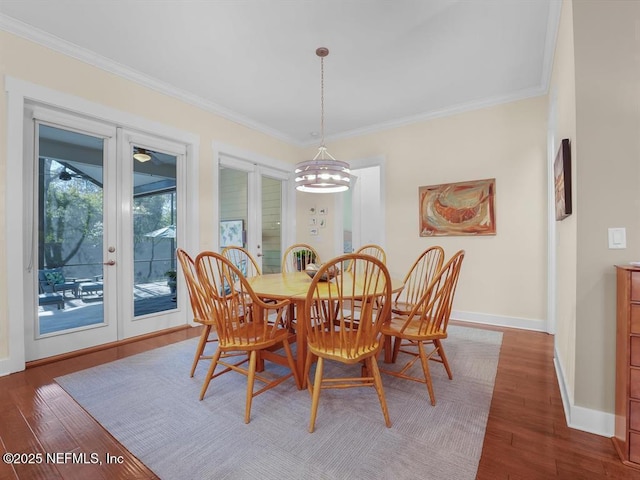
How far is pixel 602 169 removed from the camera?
1.64m

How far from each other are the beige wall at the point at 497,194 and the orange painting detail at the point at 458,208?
84 mm

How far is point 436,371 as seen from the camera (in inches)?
97.0

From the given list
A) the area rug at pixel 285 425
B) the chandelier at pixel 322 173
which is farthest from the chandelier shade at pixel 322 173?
the area rug at pixel 285 425

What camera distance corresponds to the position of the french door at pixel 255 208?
4422 mm

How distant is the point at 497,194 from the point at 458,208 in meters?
0.47

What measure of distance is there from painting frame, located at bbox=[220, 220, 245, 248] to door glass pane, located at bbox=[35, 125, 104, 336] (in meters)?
1.52

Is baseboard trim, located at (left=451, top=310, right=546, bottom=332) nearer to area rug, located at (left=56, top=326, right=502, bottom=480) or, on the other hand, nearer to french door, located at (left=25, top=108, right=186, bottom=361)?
area rug, located at (left=56, top=326, right=502, bottom=480)

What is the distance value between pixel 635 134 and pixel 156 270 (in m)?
4.19

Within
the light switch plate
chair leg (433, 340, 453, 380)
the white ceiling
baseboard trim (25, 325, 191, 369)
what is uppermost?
the white ceiling

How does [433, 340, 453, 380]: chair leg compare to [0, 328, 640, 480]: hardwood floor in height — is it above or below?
above

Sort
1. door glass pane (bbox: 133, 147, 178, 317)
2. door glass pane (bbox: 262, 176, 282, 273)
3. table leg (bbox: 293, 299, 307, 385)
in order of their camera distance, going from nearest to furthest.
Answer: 1. table leg (bbox: 293, 299, 307, 385)
2. door glass pane (bbox: 133, 147, 178, 317)
3. door glass pane (bbox: 262, 176, 282, 273)

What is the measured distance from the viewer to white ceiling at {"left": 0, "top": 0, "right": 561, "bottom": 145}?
2.33 m

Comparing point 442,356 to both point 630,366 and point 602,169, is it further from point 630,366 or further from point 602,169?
point 602,169

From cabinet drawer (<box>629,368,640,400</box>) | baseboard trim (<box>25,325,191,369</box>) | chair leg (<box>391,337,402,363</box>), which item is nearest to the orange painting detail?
chair leg (<box>391,337,402,363</box>)
